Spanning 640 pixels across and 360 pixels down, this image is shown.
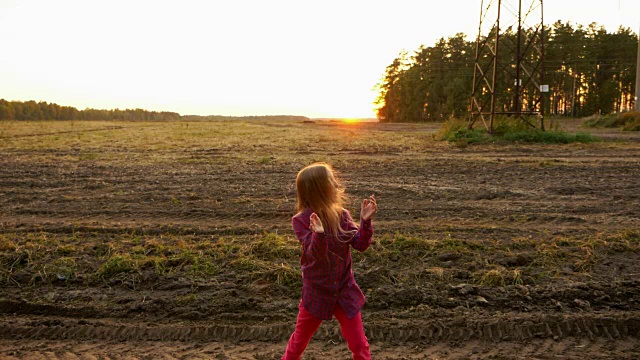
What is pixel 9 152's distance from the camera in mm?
19828

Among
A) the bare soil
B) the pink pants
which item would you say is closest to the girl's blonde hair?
the pink pants

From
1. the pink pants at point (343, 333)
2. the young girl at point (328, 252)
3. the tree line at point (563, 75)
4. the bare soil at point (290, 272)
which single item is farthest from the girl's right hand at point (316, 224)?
the tree line at point (563, 75)

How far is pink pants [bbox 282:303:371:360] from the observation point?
10.0 ft

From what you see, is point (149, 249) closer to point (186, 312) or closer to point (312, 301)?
point (186, 312)

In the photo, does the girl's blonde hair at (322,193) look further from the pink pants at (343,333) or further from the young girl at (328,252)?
the pink pants at (343,333)

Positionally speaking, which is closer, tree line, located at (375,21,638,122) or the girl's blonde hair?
the girl's blonde hair

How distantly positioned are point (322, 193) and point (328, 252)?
35cm

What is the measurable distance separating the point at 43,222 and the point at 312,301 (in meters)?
6.03

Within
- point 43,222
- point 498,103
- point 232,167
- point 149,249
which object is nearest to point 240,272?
point 149,249

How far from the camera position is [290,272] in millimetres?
5152

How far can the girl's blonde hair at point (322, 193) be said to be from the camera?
116 inches

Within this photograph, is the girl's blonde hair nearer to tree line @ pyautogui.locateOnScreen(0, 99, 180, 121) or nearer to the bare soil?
the bare soil

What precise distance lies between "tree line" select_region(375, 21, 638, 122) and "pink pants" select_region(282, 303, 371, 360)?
60.4 metres

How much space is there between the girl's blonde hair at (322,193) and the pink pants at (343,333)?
1.73 feet
